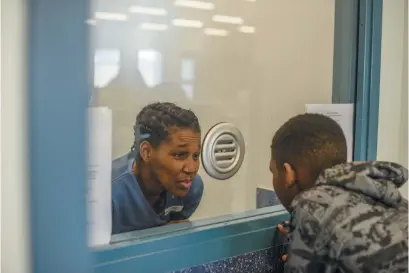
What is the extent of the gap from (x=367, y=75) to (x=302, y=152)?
1.17 feet

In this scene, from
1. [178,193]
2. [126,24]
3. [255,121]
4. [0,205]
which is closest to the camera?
[0,205]

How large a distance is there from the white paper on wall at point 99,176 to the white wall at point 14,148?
13 centimetres

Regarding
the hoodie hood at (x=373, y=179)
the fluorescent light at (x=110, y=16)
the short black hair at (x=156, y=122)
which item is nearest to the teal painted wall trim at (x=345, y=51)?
the hoodie hood at (x=373, y=179)

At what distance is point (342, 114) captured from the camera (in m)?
1.30

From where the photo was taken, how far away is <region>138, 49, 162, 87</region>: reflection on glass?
1.02 meters

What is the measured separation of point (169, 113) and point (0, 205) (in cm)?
42

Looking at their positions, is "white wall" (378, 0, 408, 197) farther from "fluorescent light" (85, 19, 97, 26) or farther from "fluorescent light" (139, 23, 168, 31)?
"fluorescent light" (85, 19, 97, 26)

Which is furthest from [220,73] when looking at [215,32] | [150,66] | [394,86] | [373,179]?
[394,86]

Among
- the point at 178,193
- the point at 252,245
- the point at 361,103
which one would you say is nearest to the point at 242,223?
the point at 252,245

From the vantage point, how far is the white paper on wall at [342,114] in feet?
4.20

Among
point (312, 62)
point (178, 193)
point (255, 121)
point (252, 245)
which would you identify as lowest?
point (252, 245)

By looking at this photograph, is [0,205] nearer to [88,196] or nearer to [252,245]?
[88,196]

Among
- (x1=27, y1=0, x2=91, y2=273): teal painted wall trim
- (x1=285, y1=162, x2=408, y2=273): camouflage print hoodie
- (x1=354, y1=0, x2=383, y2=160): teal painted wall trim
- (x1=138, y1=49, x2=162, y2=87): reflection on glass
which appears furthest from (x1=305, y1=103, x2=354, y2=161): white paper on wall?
(x1=27, y1=0, x2=91, y2=273): teal painted wall trim

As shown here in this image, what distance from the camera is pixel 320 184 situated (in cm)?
99
